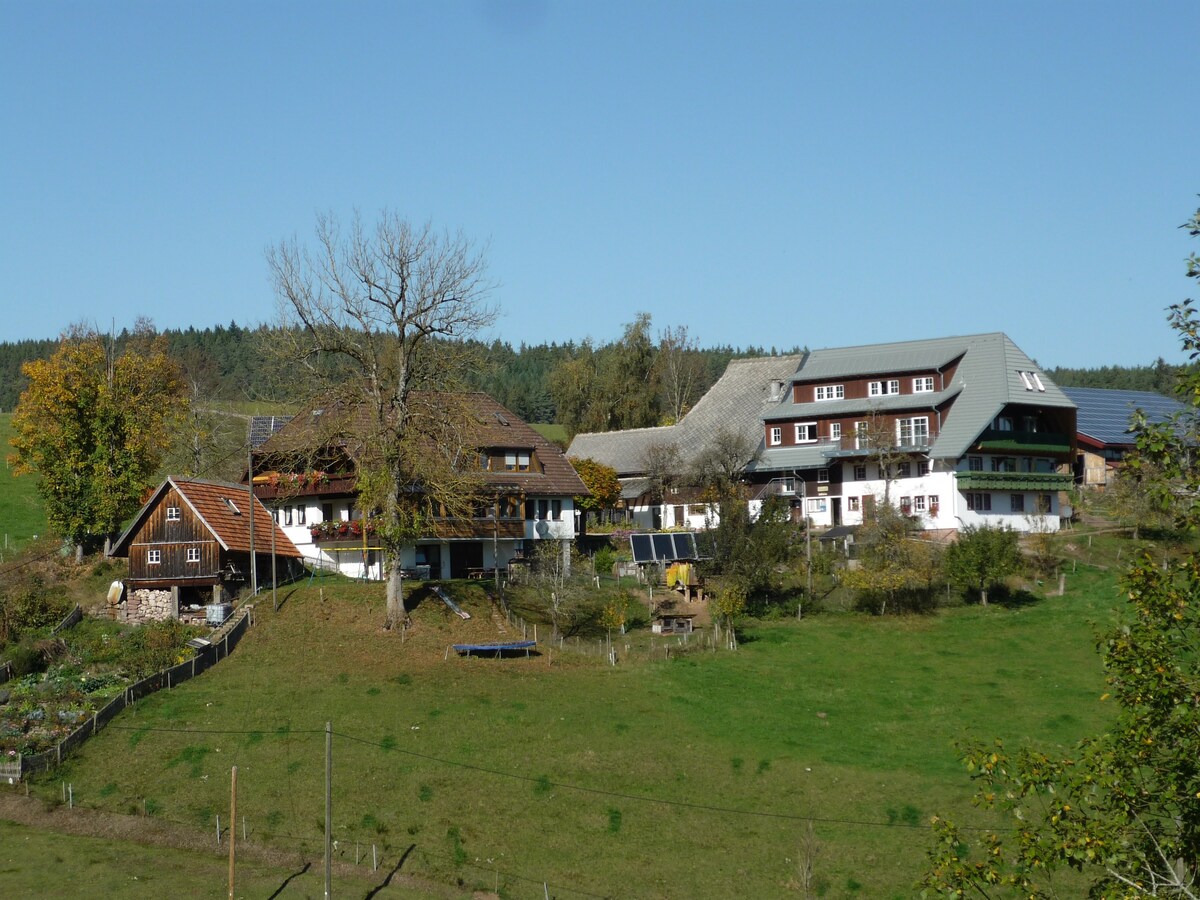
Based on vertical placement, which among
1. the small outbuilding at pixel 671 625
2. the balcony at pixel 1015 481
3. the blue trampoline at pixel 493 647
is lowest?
the blue trampoline at pixel 493 647

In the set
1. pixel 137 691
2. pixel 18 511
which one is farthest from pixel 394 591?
pixel 18 511

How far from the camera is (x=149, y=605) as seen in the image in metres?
55.2

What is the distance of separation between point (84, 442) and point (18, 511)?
70.7 ft

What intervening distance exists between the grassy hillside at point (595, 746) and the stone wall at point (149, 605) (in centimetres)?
496

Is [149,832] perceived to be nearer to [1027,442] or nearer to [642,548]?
[642,548]

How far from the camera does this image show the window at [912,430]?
2894 inches

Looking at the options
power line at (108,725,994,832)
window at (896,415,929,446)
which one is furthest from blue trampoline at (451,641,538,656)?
window at (896,415,929,446)

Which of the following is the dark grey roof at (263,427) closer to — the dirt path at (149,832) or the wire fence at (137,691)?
the wire fence at (137,691)

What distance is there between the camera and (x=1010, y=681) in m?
48.6

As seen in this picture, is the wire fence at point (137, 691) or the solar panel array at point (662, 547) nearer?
the wire fence at point (137, 691)

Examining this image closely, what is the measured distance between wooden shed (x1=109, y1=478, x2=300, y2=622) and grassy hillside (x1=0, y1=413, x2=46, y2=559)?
1687cm

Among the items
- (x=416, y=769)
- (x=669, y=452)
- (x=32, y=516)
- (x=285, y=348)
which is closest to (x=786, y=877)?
(x=416, y=769)

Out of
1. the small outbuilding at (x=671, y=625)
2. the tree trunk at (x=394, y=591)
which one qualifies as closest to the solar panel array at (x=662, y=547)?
the small outbuilding at (x=671, y=625)

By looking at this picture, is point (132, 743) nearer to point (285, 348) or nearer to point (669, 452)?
point (285, 348)
